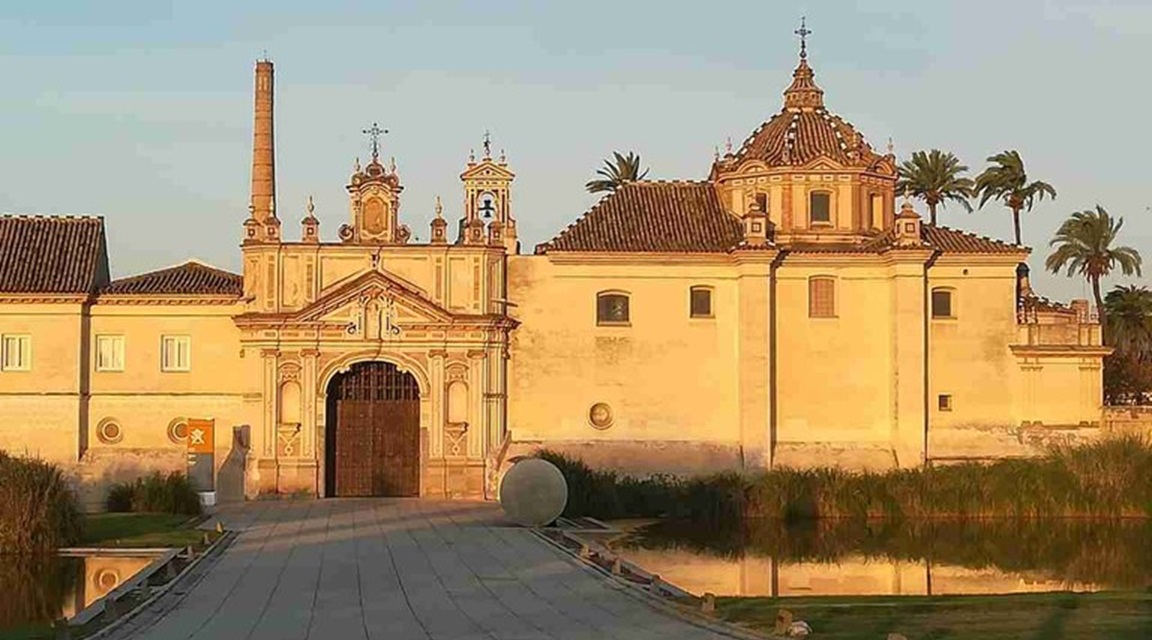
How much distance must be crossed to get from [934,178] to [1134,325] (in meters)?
9.47

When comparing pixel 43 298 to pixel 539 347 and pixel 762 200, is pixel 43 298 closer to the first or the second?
pixel 539 347

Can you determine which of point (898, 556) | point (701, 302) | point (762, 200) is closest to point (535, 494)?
point (898, 556)

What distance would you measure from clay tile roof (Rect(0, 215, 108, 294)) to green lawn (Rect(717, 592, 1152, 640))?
94.7ft

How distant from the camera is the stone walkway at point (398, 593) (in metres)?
19.9

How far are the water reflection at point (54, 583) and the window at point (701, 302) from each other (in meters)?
21.5

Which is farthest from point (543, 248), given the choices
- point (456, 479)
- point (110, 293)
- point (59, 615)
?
point (59, 615)

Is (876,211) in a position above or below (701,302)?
above

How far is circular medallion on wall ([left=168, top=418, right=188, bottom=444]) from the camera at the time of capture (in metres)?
A: 46.9

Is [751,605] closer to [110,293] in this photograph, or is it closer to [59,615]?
[59,615]

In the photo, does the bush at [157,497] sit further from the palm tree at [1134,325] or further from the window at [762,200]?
the palm tree at [1134,325]

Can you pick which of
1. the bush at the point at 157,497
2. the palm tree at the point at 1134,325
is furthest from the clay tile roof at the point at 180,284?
the palm tree at the point at 1134,325

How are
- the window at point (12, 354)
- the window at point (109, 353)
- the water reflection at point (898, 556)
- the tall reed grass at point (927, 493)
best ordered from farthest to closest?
the window at point (109, 353), the window at point (12, 354), the tall reed grass at point (927, 493), the water reflection at point (898, 556)

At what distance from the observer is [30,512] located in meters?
31.7

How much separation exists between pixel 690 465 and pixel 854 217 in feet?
27.8
